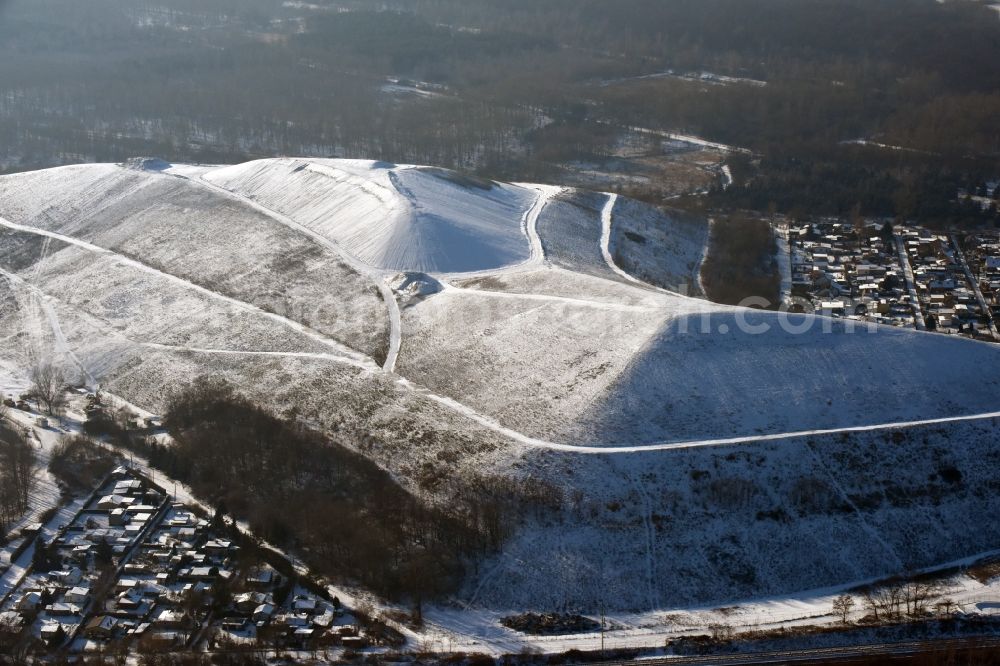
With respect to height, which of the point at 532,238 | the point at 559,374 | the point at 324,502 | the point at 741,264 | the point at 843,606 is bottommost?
the point at 324,502

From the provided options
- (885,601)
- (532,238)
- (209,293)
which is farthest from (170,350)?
(885,601)

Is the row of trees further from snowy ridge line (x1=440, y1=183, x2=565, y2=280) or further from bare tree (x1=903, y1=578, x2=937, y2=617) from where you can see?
snowy ridge line (x1=440, y1=183, x2=565, y2=280)

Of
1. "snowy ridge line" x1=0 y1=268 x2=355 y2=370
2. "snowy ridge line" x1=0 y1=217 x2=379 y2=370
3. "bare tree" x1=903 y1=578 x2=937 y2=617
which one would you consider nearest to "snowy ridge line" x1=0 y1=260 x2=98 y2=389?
"snowy ridge line" x1=0 y1=268 x2=355 y2=370

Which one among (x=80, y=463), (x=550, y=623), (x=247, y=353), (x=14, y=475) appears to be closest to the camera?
(x=550, y=623)

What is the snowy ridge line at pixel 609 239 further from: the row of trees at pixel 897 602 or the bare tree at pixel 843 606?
the bare tree at pixel 843 606

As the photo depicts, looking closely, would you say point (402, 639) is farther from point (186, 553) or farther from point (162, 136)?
point (162, 136)

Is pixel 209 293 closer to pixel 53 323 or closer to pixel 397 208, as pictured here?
pixel 53 323
